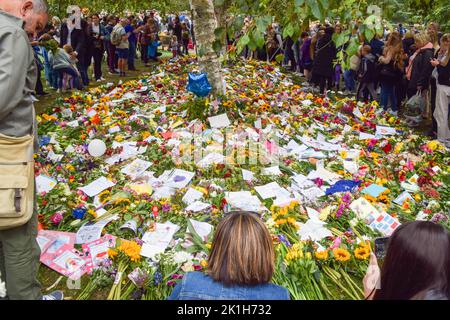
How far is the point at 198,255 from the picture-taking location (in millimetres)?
3420

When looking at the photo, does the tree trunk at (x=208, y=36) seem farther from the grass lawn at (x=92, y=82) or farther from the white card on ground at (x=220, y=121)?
the grass lawn at (x=92, y=82)

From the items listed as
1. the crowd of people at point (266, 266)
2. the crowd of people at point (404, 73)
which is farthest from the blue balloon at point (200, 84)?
the crowd of people at point (266, 266)

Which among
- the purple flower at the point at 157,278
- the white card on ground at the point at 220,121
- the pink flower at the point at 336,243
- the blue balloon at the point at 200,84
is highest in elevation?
the blue balloon at the point at 200,84

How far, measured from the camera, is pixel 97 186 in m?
4.62

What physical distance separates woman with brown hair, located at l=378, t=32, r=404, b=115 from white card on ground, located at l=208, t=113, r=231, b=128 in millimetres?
4221

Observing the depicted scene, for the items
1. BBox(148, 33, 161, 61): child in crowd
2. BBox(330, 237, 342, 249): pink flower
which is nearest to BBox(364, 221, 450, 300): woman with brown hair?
BBox(330, 237, 342, 249): pink flower

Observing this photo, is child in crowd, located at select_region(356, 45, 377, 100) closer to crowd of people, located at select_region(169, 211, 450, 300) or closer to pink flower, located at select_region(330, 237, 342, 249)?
pink flower, located at select_region(330, 237, 342, 249)

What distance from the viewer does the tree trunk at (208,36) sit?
649 centimetres

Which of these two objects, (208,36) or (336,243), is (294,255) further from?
(208,36)

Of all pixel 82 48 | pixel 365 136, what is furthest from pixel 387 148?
pixel 82 48

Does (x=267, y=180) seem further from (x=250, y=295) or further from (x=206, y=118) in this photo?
(x=250, y=295)

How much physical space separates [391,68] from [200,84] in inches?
173
